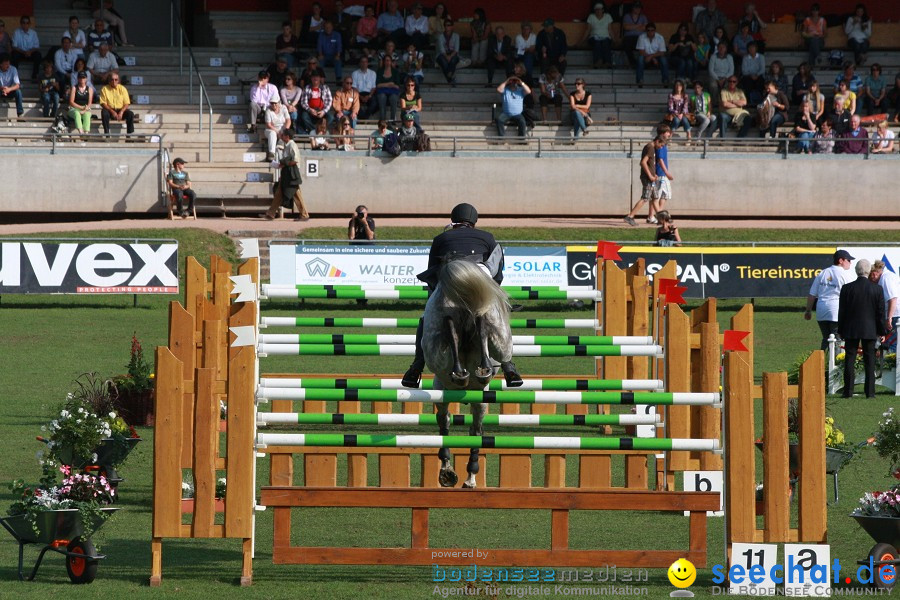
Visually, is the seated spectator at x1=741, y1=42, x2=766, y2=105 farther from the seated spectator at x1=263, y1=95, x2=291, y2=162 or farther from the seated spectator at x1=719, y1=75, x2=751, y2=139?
the seated spectator at x1=263, y1=95, x2=291, y2=162

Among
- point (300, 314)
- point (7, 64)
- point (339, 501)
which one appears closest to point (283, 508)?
point (339, 501)

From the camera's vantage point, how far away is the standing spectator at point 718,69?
29.5m

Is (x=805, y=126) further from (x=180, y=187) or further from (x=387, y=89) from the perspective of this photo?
(x=180, y=187)

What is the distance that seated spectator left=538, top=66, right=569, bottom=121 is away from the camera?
94.8 ft

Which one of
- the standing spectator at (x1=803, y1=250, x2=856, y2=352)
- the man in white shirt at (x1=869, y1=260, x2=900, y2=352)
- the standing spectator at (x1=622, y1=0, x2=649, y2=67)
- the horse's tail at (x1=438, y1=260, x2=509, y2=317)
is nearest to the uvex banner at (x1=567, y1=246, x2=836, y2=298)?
the standing spectator at (x1=803, y1=250, x2=856, y2=352)

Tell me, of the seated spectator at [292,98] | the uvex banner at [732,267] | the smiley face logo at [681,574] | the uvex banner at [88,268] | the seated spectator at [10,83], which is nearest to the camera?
the smiley face logo at [681,574]

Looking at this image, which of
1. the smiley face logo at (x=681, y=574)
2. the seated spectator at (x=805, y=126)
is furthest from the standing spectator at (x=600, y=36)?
the smiley face logo at (x=681, y=574)

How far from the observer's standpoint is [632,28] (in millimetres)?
31094

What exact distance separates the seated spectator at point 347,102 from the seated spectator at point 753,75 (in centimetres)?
942

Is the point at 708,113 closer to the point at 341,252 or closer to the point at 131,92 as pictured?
the point at 341,252

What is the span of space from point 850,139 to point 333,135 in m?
11.5

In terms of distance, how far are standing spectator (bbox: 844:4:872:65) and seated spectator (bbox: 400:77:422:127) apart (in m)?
11.6

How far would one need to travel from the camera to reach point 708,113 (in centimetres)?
2872

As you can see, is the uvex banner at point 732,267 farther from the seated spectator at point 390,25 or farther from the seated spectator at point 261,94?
the seated spectator at point 390,25
